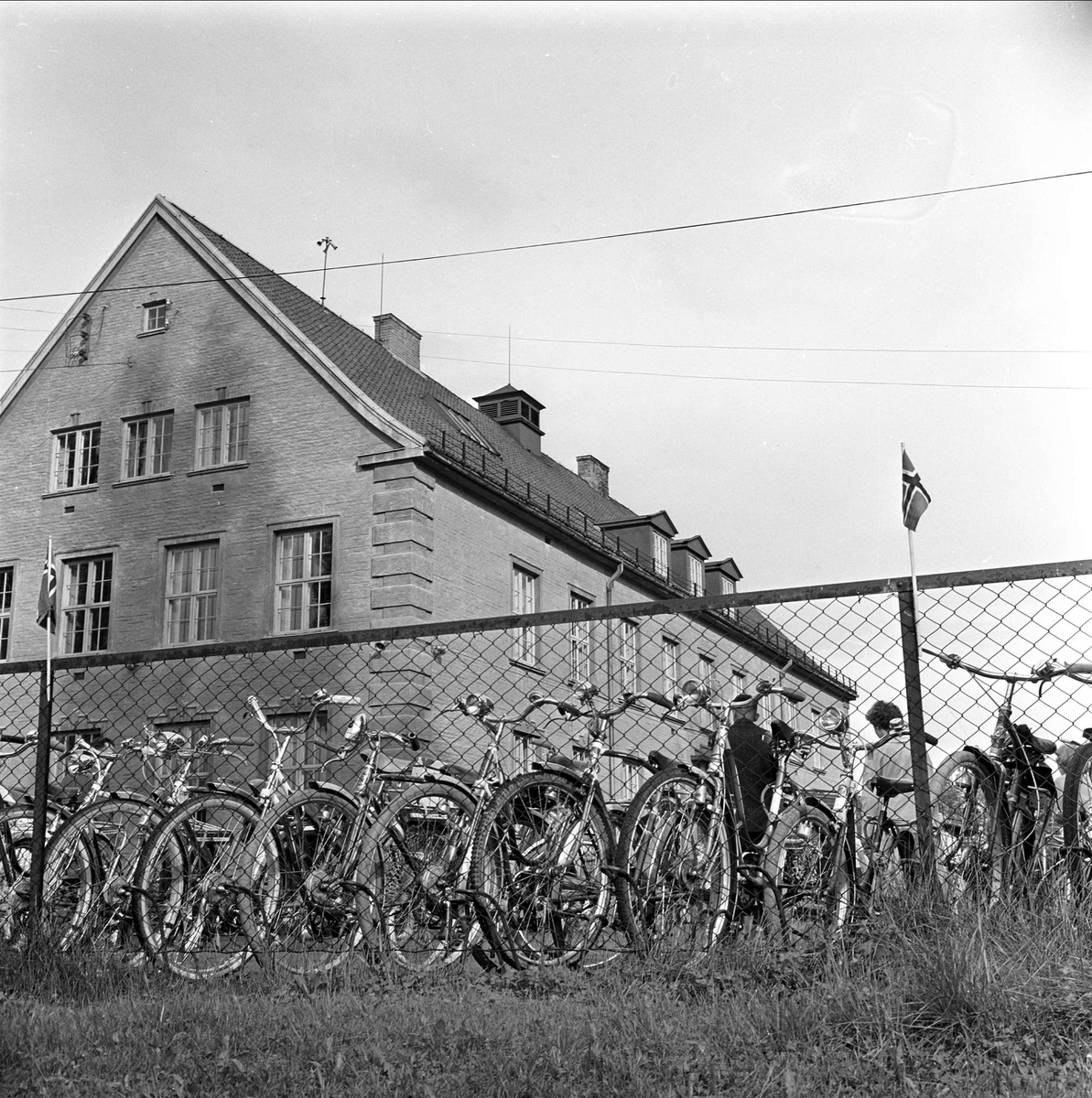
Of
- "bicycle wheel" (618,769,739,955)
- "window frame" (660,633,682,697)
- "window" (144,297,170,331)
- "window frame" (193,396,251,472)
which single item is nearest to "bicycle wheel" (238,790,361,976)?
"bicycle wheel" (618,769,739,955)

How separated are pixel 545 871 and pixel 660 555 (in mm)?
35470

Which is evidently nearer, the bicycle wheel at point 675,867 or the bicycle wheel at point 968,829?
the bicycle wheel at point 968,829

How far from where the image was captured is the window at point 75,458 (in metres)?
31.1

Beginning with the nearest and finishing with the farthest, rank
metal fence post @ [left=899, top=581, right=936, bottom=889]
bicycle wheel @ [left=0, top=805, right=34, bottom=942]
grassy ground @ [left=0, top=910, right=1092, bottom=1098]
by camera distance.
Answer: grassy ground @ [left=0, top=910, right=1092, bottom=1098] → metal fence post @ [left=899, top=581, right=936, bottom=889] → bicycle wheel @ [left=0, top=805, right=34, bottom=942]

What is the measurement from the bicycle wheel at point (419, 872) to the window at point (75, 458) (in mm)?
26961

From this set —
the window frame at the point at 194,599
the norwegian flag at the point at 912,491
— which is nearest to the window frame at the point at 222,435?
the window frame at the point at 194,599

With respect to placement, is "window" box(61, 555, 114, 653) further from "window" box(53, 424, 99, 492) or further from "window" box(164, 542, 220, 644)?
"window" box(53, 424, 99, 492)

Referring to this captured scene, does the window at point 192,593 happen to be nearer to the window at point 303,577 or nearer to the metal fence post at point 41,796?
the window at point 303,577

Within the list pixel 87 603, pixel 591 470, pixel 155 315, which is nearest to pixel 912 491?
pixel 87 603

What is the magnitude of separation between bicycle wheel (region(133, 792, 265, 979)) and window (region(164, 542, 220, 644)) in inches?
914

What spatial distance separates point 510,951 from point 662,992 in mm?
1030

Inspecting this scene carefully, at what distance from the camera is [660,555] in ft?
133

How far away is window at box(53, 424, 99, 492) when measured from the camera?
31.1 m

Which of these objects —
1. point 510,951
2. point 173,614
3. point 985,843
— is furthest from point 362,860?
point 173,614
